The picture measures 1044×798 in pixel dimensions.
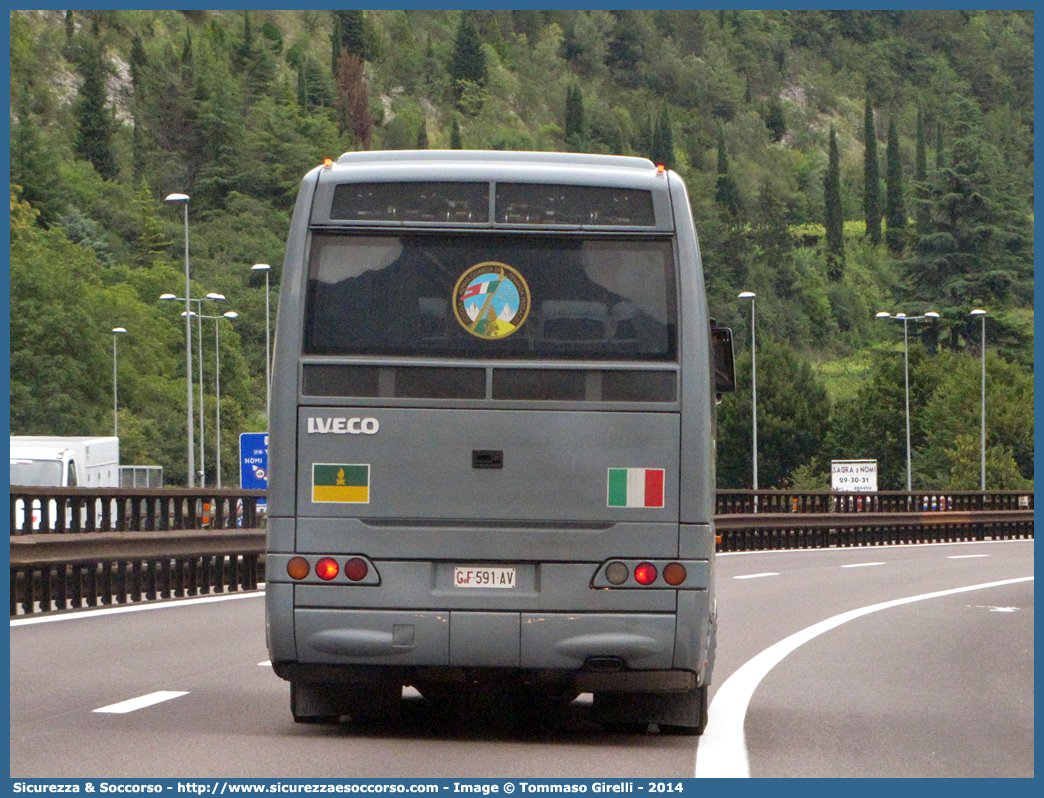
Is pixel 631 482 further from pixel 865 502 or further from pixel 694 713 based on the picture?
pixel 865 502

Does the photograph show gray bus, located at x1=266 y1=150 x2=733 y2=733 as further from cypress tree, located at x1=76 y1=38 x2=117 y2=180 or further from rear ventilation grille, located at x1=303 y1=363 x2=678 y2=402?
cypress tree, located at x1=76 y1=38 x2=117 y2=180

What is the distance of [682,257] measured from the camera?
947 cm

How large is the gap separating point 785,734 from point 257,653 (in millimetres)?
5553

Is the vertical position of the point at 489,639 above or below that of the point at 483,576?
below


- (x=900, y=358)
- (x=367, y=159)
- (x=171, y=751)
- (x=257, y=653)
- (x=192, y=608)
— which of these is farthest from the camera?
(x=900, y=358)

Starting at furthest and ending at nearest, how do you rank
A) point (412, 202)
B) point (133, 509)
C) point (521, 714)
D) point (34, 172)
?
point (34, 172)
point (133, 509)
point (521, 714)
point (412, 202)

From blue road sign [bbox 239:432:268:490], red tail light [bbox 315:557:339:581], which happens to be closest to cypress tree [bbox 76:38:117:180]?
blue road sign [bbox 239:432:268:490]

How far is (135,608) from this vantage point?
746 inches

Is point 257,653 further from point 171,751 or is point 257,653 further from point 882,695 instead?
point 171,751

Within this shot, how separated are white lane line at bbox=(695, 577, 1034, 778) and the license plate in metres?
1.24

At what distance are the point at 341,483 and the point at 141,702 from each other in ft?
8.41

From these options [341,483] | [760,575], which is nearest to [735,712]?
[341,483]

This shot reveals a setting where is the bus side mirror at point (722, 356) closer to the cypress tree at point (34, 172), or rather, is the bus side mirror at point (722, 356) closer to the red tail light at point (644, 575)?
the red tail light at point (644, 575)

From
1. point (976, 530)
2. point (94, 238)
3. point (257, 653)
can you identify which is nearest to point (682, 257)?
point (257, 653)
